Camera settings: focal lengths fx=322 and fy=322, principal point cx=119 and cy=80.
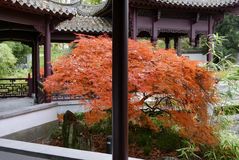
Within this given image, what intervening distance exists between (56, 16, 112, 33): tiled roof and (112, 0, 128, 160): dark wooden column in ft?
20.8

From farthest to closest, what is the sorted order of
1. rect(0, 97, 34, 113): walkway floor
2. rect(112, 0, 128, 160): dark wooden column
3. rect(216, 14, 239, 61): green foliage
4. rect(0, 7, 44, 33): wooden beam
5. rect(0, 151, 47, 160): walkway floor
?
rect(216, 14, 239, 61): green foliage → rect(0, 97, 34, 113): walkway floor → rect(0, 7, 44, 33): wooden beam → rect(0, 151, 47, 160): walkway floor → rect(112, 0, 128, 160): dark wooden column

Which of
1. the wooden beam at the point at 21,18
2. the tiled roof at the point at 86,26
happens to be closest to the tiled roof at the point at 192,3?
the tiled roof at the point at 86,26

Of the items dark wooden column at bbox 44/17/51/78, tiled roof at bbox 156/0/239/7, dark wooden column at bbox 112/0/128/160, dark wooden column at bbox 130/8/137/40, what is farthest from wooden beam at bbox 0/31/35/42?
dark wooden column at bbox 112/0/128/160

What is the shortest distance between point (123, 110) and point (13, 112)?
3.54m

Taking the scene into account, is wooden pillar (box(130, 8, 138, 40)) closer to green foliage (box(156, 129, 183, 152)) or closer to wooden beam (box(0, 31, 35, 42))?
wooden beam (box(0, 31, 35, 42))

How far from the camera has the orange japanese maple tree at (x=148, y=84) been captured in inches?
176

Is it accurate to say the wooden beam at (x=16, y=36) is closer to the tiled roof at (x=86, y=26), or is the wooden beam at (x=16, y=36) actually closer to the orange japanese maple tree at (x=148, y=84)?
the tiled roof at (x=86, y=26)

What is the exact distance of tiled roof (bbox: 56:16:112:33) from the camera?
8.11m

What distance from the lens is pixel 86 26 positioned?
8.18 meters

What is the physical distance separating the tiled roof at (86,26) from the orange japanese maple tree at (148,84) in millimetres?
2955

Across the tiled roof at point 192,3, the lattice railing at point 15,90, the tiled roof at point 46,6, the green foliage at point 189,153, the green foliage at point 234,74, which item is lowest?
the green foliage at point 189,153

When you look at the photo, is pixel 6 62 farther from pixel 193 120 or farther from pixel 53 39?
pixel 193 120

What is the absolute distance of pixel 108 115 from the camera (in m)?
5.30

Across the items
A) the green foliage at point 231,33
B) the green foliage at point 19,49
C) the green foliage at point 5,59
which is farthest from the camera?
the green foliage at point 231,33
